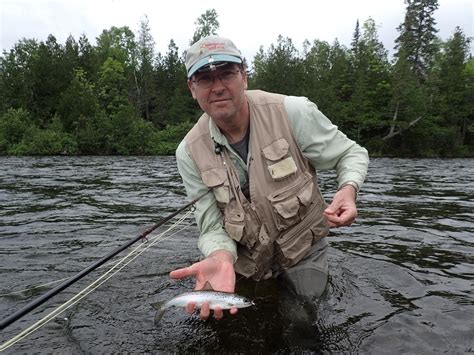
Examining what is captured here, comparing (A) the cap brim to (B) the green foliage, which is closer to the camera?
(A) the cap brim

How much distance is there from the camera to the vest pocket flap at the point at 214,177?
3.98m

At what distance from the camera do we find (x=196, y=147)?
4176 mm

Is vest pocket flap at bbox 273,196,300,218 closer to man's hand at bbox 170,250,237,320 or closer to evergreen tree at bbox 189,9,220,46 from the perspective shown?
man's hand at bbox 170,250,237,320

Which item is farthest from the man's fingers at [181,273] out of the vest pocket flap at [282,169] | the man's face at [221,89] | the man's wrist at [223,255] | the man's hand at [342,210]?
the man's face at [221,89]

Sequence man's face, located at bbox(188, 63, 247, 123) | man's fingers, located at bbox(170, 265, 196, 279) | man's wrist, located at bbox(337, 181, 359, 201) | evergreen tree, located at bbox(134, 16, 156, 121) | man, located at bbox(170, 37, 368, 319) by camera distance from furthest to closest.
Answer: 1. evergreen tree, located at bbox(134, 16, 156, 121)
2. man, located at bbox(170, 37, 368, 319)
3. man's face, located at bbox(188, 63, 247, 123)
4. man's wrist, located at bbox(337, 181, 359, 201)
5. man's fingers, located at bbox(170, 265, 196, 279)

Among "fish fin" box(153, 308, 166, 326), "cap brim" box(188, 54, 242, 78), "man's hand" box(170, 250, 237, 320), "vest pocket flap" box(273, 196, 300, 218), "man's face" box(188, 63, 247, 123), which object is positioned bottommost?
"fish fin" box(153, 308, 166, 326)

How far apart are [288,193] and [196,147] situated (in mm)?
1009

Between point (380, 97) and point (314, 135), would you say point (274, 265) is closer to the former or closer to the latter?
point (314, 135)

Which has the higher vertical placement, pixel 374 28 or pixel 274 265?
pixel 374 28

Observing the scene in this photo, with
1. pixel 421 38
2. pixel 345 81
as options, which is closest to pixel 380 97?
pixel 345 81

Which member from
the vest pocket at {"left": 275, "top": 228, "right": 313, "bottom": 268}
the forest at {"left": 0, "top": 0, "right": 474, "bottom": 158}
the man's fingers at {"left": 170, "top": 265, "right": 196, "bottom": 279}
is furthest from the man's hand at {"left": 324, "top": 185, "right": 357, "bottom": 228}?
the forest at {"left": 0, "top": 0, "right": 474, "bottom": 158}

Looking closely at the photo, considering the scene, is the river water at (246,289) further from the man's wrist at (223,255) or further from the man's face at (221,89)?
the man's face at (221,89)

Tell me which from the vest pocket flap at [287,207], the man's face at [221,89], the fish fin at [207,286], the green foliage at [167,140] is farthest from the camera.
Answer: the green foliage at [167,140]

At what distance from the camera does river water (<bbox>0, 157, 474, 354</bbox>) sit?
Result: 3.83 meters
